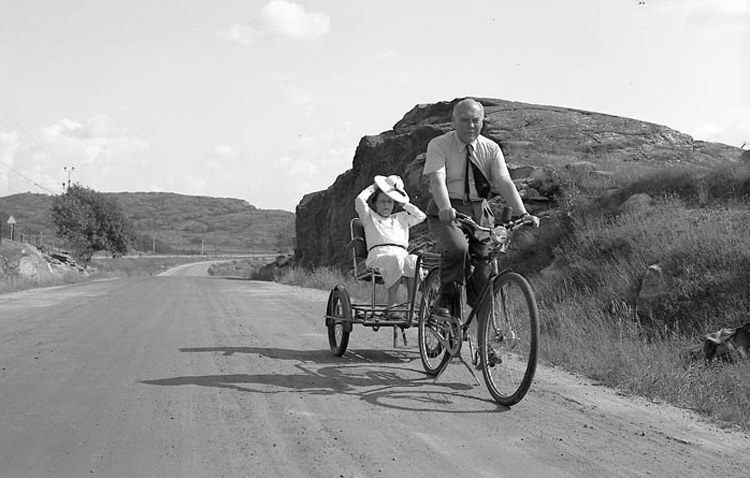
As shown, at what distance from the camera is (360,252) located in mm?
8344

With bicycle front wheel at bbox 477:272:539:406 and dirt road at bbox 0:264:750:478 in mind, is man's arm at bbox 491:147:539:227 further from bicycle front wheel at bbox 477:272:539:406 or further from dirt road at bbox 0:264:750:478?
dirt road at bbox 0:264:750:478

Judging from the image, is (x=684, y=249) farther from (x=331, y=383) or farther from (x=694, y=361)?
(x=331, y=383)

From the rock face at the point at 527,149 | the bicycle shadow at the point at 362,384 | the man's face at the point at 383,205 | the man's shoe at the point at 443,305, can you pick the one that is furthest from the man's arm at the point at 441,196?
the rock face at the point at 527,149

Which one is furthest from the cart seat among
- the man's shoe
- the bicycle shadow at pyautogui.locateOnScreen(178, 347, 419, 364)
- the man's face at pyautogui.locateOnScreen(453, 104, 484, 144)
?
the man's face at pyautogui.locateOnScreen(453, 104, 484, 144)

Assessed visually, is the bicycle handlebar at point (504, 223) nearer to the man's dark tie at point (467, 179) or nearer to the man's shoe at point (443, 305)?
the man's dark tie at point (467, 179)

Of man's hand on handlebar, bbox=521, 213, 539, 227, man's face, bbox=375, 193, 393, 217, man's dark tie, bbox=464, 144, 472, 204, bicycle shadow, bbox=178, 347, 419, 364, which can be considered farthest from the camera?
man's face, bbox=375, 193, 393, 217

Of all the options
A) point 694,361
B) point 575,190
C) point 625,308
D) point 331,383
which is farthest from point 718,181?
point 331,383

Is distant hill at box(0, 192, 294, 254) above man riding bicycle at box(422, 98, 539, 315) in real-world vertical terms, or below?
above

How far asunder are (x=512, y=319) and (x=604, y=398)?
1063mm

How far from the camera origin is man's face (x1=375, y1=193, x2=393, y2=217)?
27.6 ft

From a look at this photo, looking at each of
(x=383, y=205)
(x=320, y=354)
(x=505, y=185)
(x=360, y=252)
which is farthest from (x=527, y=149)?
(x=505, y=185)

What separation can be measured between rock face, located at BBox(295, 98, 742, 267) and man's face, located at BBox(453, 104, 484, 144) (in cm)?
1082

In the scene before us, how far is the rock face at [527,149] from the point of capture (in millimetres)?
19312

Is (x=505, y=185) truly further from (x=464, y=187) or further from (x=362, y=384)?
(x=362, y=384)
